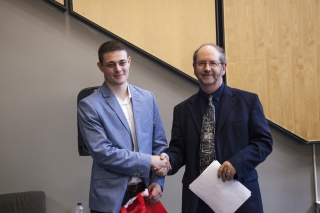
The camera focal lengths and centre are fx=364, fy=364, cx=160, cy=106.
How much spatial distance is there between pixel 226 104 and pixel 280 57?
5.56ft

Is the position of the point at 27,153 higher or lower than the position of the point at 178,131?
lower

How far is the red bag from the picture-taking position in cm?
201

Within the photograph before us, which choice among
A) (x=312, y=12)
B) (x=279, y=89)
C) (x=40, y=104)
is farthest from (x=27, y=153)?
(x=312, y=12)

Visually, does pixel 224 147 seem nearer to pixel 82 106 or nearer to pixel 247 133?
pixel 247 133

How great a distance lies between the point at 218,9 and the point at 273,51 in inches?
25.9

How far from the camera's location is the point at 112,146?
2.02m

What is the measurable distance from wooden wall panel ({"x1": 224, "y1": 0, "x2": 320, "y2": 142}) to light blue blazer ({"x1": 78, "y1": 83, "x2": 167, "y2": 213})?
1.56m

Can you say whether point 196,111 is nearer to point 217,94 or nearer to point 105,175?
point 217,94

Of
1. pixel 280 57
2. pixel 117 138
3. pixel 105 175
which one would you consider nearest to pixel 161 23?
pixel 280 57

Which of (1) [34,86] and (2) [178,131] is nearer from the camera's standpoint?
(2) [178,131]

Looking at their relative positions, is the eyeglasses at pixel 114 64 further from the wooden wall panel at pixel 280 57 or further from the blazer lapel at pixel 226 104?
the wooden wall panel at pixel 280 57

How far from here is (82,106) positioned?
2084 mm

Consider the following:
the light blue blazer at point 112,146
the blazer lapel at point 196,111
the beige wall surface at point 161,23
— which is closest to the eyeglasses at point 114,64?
the light blue blazer at point 112,146

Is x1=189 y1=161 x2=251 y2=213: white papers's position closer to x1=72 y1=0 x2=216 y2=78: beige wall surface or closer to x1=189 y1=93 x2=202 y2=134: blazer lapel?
x1=189 y1=93 x2=202 y2=134: blazer lapel
